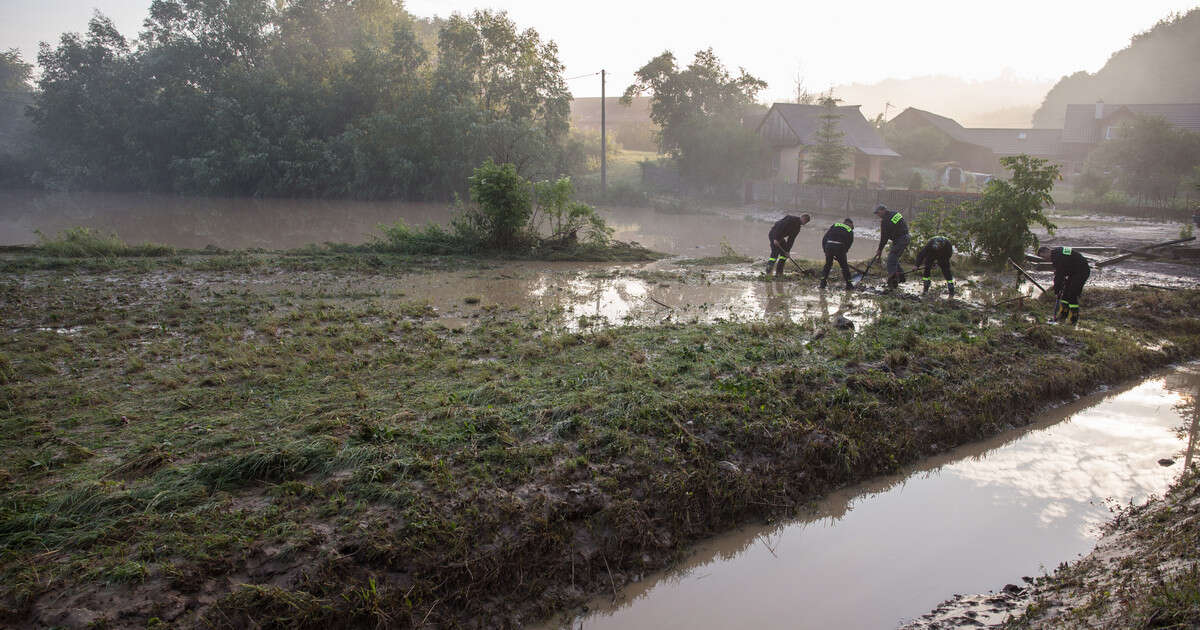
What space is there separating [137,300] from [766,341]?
8.89 m

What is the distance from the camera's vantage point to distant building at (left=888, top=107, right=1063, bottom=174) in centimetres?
4316

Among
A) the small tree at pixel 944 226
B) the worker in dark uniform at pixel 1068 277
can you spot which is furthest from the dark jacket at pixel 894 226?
the worker in dark uniform at pixel 1068 277

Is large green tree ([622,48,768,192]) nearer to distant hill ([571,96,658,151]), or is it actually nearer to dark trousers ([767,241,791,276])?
distant hill ([571,96,658,151])

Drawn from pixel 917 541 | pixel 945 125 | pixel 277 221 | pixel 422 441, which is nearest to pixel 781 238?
pixel 917 541

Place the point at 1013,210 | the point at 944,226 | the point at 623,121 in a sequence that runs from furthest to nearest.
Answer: the point at 623,121 → the point at 944,226 → the point at 1013,210

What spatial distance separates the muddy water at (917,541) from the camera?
13.3ft

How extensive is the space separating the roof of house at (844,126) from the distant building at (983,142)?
20.8 feet

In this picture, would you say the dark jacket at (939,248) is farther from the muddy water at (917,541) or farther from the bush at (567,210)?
the bush at (567,210)

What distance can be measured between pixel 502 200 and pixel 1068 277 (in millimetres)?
11036

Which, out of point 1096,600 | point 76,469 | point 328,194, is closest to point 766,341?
point 1096,600

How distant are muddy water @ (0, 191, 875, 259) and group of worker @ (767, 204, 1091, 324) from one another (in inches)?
191

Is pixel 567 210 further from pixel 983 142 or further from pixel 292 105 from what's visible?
pixel 983 142

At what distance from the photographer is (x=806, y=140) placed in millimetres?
37062

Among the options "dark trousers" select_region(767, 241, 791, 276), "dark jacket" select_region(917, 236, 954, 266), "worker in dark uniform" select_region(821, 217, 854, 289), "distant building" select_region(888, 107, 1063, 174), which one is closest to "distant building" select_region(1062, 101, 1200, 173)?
"distant building" select_region(888, 107, 1063, 174)
